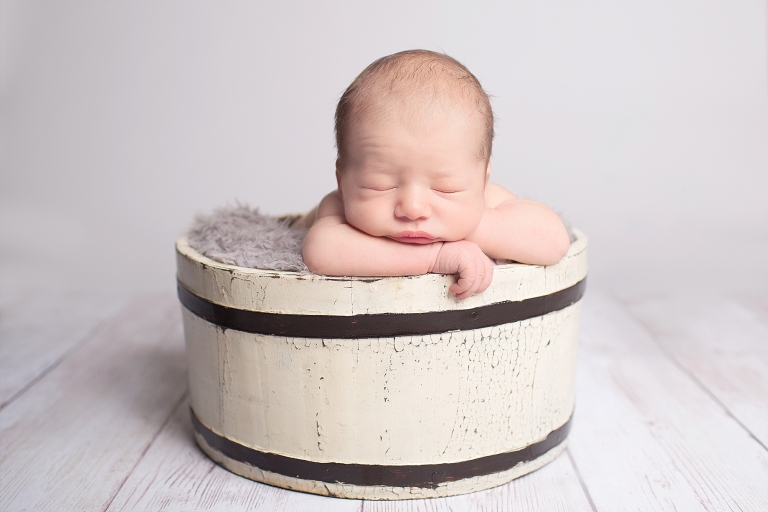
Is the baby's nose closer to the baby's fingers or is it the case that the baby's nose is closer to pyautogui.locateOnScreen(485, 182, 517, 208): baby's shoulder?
the baby's fingers

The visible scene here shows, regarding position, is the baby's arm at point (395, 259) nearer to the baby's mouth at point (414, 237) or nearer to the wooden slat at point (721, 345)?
the baby's mouth at point (414, 237)

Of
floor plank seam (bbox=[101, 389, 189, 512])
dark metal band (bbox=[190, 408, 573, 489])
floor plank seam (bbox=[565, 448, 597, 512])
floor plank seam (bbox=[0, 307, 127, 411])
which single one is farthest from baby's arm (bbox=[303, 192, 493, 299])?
floor plank seam (bbox=[0, 307, 127, 411])

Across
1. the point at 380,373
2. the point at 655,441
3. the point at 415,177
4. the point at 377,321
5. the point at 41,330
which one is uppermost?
the point at 415,177

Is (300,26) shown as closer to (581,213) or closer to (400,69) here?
(581,213)

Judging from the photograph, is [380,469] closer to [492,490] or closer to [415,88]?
[492,490]

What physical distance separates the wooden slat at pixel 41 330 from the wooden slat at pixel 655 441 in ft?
4.75

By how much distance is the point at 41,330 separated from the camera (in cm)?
257

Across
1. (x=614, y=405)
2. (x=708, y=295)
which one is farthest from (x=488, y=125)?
(x=708, y=295)

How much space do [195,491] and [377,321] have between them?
0.52 meters

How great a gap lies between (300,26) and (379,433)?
6.10 feet

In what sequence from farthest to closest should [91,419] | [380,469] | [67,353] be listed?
[67,353] → [91,419] → [380,469]

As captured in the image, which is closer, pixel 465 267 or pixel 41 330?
pixel 465 267

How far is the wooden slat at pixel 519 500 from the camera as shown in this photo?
1482 mm

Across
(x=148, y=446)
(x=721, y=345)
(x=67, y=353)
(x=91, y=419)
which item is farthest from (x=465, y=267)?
(x=67, y=353)
